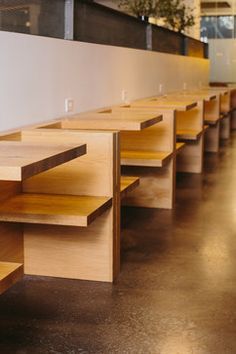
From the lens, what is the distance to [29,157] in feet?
7.10

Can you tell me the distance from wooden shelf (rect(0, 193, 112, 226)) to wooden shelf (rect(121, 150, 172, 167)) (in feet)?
4.01

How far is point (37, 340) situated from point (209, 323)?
755mm

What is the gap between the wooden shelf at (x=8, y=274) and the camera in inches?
85.0

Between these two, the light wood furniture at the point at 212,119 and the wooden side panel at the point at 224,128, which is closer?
the light wood furniture at the point at 212,119

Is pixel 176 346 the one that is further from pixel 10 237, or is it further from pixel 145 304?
pixel 10 237

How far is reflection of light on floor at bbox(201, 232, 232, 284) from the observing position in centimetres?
327

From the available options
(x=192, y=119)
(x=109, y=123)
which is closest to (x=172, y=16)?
(x=192, y=119)

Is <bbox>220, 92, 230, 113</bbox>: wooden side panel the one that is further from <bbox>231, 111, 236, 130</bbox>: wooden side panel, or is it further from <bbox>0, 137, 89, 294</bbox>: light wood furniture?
<bbox>0, 137, 89, 294</bbox>: light wood furniture

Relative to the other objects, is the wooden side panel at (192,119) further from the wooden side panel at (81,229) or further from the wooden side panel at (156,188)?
the wooden side panel at (81,229)

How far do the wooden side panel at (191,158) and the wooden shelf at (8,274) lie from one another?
4.39m

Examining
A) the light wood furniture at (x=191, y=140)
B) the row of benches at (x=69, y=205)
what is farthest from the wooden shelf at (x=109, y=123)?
the light wood furniture at (x=191, y=140)

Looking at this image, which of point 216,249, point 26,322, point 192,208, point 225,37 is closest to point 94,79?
point 192,208

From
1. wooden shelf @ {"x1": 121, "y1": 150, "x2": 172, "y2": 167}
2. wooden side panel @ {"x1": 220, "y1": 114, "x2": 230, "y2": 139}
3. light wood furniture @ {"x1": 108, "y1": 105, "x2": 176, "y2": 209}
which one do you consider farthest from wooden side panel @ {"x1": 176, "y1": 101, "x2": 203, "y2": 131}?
wooden side panel @ {"x1": 220, "y1": 114, "x2": 230, "y2": 139}

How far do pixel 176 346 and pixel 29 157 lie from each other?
0.97 metres
